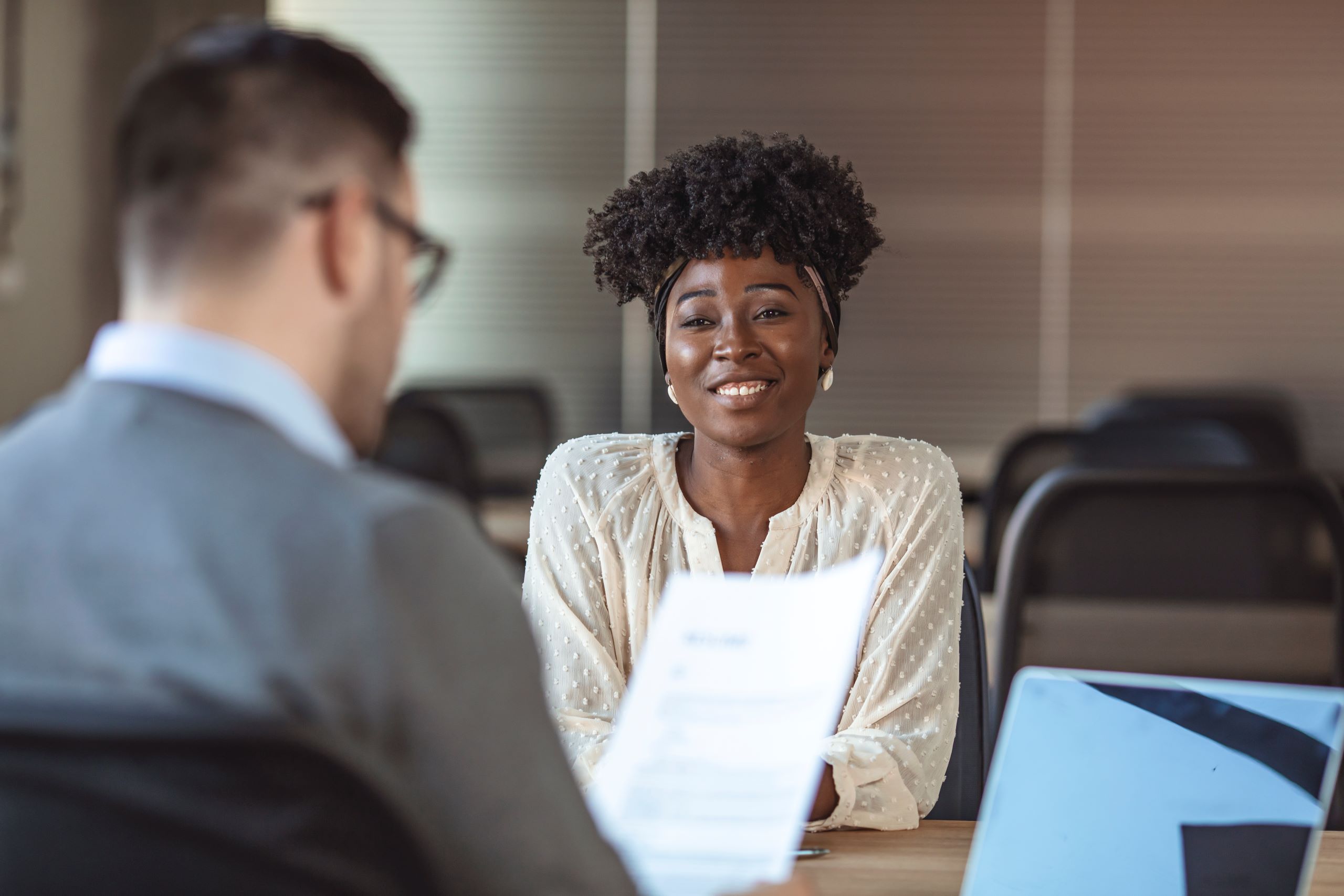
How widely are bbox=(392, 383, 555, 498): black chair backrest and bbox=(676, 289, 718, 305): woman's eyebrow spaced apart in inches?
124

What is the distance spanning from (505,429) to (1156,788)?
4.42 metres

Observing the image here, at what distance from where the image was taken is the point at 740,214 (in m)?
1.69

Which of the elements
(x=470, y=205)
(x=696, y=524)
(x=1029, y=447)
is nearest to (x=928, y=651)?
(x=696, y=524)

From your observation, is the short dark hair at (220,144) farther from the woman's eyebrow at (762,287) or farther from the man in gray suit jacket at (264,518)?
the woman's eyebrow at (762,287)

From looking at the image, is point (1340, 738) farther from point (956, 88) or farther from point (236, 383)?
point (956, 88)

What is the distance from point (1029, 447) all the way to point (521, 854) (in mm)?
3229

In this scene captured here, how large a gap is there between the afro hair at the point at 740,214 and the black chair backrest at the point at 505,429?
311 centimetres

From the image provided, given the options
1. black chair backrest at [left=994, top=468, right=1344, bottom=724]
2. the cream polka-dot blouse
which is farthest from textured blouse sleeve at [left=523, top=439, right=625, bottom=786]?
black chair backrest at [left=994, top=468, right=1344, bottom=724]

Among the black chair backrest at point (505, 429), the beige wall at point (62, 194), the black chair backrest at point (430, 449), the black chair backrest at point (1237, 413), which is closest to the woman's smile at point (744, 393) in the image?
the black chair backrest at point (430, 449)

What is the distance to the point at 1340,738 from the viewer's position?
2.81 feet

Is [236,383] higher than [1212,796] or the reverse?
higher

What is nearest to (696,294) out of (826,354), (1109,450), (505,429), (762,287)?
(762,287)

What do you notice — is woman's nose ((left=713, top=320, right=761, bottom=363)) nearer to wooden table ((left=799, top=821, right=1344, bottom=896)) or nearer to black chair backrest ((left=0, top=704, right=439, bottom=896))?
wooden table ((left=799, top=821, right=1344, bottom=896))

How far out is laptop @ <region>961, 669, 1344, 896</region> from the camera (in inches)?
34.3
